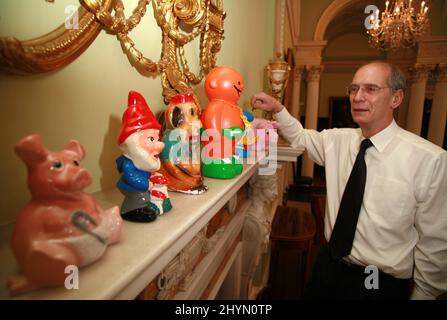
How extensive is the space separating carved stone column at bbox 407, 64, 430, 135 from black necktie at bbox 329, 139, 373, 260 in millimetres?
6087

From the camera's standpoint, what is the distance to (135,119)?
2.05ft

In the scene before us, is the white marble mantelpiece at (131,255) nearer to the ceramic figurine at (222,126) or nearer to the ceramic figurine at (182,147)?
the ceramic figurine at (182,147)

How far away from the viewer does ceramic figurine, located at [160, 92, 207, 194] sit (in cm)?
80

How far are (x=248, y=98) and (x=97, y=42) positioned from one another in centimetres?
162

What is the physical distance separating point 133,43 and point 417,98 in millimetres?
7377

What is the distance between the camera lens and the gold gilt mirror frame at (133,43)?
0.52 m

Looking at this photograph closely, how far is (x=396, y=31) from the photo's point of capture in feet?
14.2

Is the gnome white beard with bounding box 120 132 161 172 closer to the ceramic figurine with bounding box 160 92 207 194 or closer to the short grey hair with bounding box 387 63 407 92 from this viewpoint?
the ceramic figurine with bounding box 160 92 207 194

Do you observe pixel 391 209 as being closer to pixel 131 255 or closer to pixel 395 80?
pixel 395 80

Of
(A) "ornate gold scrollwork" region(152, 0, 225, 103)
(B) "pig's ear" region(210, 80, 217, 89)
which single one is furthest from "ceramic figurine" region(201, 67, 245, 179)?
(A) "ornate gold scrollwork" region(152, 0, 225, 103)

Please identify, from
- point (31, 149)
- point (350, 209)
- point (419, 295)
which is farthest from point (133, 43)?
point (419, 295)

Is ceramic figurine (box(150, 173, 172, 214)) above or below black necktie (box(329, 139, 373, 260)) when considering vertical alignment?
above

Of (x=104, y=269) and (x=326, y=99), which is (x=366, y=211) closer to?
(x=104, y=269)
